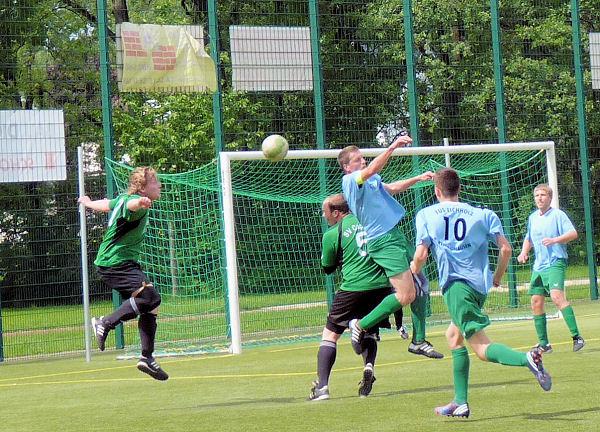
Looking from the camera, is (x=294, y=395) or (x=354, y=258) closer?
(x=354, y=258)

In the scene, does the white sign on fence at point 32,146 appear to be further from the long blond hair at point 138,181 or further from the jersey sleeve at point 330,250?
the jersey sleeve at point 330,250

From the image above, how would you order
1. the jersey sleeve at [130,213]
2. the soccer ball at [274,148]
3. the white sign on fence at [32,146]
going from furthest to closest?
1. the white sign on fence at [32,146]
2. the soccer ball at [274,148]
3. the jersey sleeve at [130,213]

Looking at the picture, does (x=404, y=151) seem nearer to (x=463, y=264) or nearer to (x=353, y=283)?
(x=353, y=283)

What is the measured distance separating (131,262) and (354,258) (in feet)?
6.59

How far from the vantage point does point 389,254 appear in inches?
321

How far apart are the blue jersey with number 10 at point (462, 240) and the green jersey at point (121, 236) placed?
2.83m

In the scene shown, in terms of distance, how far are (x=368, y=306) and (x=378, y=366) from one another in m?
2.38

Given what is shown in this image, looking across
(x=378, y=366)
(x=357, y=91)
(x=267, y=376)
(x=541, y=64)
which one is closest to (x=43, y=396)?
(x=267, y=376)

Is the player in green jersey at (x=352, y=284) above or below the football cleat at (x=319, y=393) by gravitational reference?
above

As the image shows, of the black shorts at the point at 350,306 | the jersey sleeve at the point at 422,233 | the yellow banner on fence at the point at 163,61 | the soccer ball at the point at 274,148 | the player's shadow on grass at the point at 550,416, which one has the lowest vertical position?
the player's shadow on grass at the point at 550,416

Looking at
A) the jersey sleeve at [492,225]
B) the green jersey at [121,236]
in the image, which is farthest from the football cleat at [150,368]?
the jersey sleeve at [492,225]

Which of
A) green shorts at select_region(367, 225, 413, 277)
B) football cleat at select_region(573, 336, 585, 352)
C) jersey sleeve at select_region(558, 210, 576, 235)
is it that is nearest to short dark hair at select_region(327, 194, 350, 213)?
green shorts at select_region(367, 225, 413, 277)

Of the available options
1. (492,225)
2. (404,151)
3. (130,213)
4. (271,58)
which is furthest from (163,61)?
(492,225)

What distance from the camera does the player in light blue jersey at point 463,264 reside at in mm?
6945
